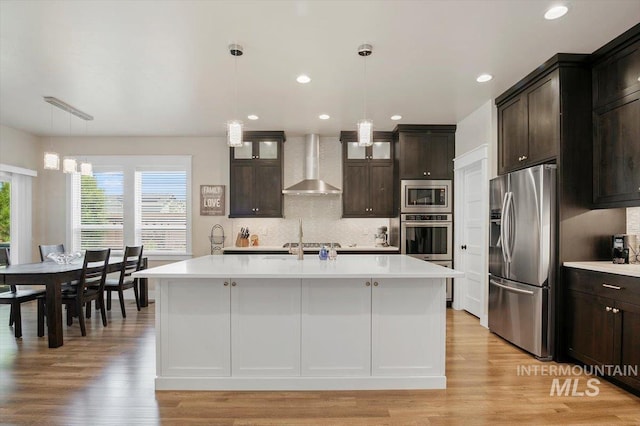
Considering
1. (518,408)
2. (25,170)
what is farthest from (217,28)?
(25,170)

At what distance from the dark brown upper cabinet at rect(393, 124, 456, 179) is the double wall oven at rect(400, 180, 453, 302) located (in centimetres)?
14

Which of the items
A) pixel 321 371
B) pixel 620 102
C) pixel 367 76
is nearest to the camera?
pixel 321 371

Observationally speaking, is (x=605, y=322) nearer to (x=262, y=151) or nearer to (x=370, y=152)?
(x=370, y=152)

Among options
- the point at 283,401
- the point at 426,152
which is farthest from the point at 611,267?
the point at 426,152

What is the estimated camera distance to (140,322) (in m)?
4.57

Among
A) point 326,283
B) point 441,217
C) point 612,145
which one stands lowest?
point 326,283

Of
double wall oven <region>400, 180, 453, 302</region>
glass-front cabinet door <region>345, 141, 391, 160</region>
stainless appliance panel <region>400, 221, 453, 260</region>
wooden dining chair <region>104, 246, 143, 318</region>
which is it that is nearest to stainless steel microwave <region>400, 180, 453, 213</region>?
double wall oven <region>400, 180, 453, 302</region>

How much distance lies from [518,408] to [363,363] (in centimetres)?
108

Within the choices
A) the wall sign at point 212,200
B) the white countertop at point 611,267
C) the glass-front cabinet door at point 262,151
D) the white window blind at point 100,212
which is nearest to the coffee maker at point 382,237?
the glass-front cabinet door at point 262,151

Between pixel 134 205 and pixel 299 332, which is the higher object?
pixel 134 205

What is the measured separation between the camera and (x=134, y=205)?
619cm

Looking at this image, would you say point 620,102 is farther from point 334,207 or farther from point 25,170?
point 25,170

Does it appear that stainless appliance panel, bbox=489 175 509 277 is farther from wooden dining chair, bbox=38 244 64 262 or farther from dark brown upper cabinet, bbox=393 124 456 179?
wooden dining chair, bbox=38 244 64 262

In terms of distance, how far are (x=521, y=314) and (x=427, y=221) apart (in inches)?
85.2
